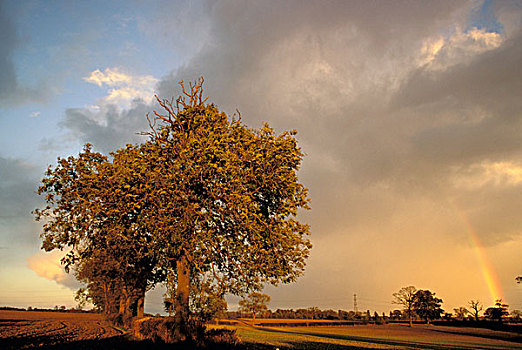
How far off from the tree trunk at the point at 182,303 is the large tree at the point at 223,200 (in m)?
0.07

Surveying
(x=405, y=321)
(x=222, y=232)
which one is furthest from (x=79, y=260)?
(x=405, y=321)

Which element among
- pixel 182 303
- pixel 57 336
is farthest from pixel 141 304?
pixel 182 303

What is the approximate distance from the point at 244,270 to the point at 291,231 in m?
4.58

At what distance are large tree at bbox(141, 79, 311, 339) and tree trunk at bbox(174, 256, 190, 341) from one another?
7 cm

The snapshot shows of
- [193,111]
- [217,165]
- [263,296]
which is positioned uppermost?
[193,111]

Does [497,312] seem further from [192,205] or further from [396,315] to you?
[192,205]

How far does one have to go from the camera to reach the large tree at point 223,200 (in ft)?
79.5

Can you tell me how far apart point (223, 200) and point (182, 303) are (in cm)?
848

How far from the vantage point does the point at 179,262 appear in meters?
28.0

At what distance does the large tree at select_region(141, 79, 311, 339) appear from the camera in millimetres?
24219

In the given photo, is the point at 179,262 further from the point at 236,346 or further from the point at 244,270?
the point at 236,346

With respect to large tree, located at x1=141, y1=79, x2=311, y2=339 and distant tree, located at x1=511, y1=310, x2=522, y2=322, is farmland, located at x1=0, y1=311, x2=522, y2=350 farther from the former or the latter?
distant tree, located at x1=511, y1=310, x2=522, y2=322

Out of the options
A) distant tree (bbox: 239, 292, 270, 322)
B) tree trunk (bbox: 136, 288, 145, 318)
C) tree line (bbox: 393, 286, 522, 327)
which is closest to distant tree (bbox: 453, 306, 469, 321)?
tree line (bbox: 393, 286, 522, 327)

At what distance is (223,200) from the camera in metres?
25.9
